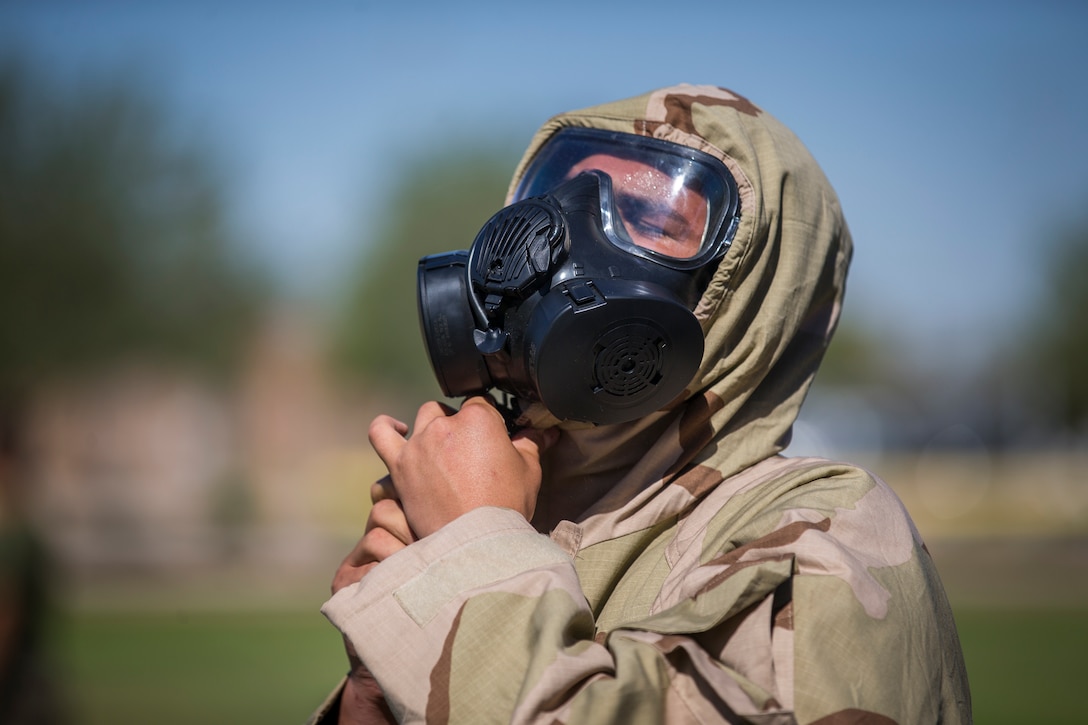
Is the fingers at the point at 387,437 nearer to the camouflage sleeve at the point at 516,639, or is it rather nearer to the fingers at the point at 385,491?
the fingers at the point at 385,491

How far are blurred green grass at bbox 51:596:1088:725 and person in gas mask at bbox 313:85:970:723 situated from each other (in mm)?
6379

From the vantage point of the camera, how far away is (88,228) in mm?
19656

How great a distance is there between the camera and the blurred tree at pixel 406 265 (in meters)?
31.4

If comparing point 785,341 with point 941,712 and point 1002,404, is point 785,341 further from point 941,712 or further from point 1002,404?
point 1002,404

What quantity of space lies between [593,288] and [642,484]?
46 centimetres

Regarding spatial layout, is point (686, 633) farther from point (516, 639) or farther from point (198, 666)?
point (198, 666)

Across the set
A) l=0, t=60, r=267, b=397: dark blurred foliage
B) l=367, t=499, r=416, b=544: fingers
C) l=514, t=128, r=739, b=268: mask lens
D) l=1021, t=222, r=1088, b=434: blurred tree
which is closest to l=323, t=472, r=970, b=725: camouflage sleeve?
l=367, t=499, r=416, b=544: fingers

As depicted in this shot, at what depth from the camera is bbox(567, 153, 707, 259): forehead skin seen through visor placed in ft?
6.82

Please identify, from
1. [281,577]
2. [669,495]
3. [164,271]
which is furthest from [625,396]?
[164,271]

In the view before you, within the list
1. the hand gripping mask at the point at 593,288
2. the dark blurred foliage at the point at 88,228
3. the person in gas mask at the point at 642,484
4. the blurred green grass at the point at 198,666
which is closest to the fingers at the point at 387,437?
the person in gas mask at the point at 642,484

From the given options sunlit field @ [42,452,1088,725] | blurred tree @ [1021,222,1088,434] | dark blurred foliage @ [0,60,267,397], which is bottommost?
blurred tree @ [1021,222,1088,434]

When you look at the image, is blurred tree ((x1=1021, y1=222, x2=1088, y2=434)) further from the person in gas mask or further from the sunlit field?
the person in gas mask

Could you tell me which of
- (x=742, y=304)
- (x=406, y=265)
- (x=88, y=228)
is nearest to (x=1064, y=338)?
(x=406, y=265)

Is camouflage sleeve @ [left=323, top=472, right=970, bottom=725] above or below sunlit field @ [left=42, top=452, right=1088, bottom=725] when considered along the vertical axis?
above
